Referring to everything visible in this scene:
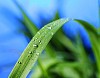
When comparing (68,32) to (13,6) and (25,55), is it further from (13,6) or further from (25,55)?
(25,55)

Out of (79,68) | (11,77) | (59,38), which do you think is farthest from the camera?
(59,38)

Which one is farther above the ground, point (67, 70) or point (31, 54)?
point (67, 70)

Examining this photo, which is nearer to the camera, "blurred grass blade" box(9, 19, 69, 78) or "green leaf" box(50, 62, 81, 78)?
"blurred grass blade" box(9, 19, 69, 78)

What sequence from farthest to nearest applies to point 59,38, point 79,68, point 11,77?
point 59,38
point 79,68
point 11,77

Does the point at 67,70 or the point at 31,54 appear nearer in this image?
the point at 31,54

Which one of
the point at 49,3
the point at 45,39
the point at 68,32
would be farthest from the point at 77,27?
the point at 45,39

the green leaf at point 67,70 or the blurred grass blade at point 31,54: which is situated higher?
the green leaf at point 67,70

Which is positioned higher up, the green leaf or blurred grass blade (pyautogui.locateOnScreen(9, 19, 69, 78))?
the green leaf

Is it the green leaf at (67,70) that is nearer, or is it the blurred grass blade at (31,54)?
the blurred grass blade at (31,54)
